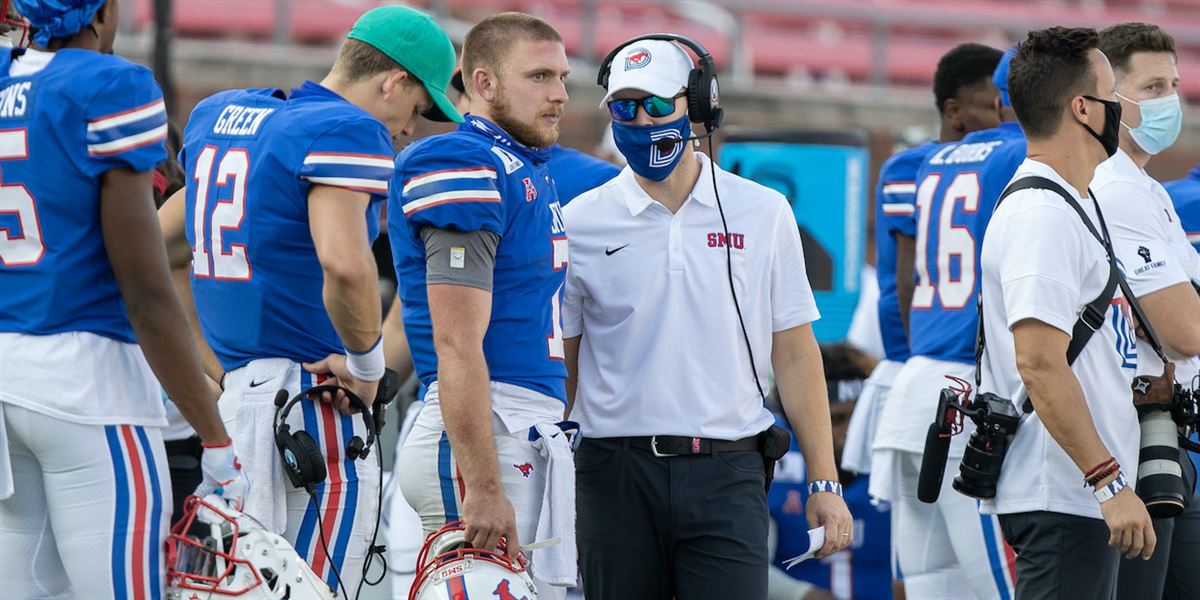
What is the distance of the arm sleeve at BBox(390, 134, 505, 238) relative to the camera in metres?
3.93

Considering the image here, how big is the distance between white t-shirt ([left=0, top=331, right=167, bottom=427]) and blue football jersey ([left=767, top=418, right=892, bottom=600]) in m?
4.48

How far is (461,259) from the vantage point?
393 cm

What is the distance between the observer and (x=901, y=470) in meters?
6.06

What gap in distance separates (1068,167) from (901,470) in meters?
1.93

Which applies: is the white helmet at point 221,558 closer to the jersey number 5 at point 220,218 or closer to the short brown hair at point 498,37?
the jersey number 5 at point 220,218

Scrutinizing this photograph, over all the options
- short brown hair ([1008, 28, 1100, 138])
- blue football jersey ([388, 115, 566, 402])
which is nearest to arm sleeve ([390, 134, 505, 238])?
blue football jersey ([388, 115, 566, 402])

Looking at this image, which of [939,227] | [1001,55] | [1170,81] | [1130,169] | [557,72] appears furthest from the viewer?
[1001,55]

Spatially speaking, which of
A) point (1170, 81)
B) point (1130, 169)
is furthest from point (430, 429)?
point (1170, 81)

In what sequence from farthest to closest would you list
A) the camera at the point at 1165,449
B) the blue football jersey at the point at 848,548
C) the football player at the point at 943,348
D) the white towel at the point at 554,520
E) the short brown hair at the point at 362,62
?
the blue football jersey at the point at 848,548 < the football player at the point at 943,348 < the short brown hair at the point at 362,62 < the camera at the point at 1165,449 < the white towel at the point at 554,520

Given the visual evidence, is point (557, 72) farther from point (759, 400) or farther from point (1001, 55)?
point (1001, 55)

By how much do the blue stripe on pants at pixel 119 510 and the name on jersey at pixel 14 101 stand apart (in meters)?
0.69

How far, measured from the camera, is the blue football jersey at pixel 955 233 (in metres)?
5.84

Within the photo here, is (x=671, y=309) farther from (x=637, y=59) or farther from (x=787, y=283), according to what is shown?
(x=637, y=59)

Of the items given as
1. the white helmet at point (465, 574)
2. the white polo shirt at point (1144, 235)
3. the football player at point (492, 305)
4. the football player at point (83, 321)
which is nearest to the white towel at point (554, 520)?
the football player at point (492, 305)
